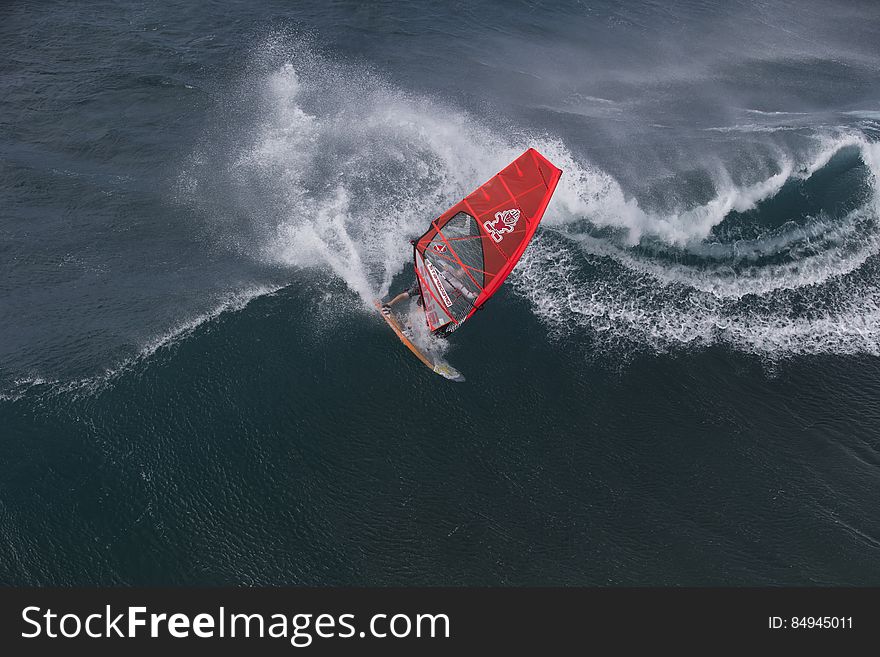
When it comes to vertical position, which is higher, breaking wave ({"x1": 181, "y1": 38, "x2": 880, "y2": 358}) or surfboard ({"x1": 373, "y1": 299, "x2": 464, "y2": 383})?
breaking wave ({"x1": 181, "y1": 38, "x2": 880, "y2": 358})

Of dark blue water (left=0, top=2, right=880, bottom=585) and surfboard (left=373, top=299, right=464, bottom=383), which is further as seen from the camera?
surfboard (left=373, top=299, right=464, bottom=383)

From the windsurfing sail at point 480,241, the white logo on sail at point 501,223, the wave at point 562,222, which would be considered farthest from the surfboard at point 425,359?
the white logo on sail at point 501,223

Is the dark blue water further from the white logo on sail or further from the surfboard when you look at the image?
the white logo on sail

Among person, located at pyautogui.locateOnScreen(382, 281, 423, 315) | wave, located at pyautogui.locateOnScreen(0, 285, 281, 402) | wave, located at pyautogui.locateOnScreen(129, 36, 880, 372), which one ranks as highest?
wave, located at pyautogui.locateOnScreen(129, 36, 880, 372)

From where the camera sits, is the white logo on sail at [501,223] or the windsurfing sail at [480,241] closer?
the windsurfing sail at [480,241]

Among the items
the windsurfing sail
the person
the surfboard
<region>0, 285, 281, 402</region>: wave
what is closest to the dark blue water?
<region>0, 285, 281, 402</region>: wave

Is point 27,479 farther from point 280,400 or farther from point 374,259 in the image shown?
point 374,259

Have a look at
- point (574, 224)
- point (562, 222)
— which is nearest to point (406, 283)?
point (562, 222)

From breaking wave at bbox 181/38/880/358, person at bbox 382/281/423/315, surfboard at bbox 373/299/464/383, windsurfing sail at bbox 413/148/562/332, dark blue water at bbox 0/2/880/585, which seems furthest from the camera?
breaking wave at bbox 181/38/880/358

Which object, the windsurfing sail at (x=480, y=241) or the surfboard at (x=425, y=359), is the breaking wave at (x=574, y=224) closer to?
the surfboard at (x=425, y=359)
